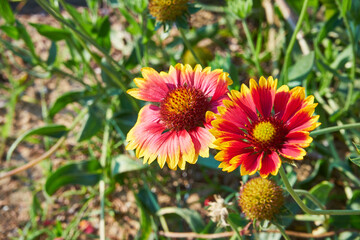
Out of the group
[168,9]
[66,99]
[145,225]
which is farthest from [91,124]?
[168,9]

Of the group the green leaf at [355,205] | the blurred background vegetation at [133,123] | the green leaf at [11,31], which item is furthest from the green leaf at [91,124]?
the green leaf at [355,205]

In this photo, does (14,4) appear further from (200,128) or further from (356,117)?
(356,117)

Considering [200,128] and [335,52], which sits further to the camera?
[335,52]

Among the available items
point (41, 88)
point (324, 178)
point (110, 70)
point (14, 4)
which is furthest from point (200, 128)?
point (14, 4)

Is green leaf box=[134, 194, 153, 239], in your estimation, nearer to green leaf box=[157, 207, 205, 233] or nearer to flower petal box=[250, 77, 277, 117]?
green leaf box=[157, 207, 205, 233]

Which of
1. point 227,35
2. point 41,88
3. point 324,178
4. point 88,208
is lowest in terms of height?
point 88,208

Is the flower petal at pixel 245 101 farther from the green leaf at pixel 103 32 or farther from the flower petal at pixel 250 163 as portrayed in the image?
the green leaf at pixel 103 32

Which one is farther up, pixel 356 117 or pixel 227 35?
pixel 227 35

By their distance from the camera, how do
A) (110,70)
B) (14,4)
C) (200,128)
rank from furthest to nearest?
(14,4)
(110,70)
(200,128)
